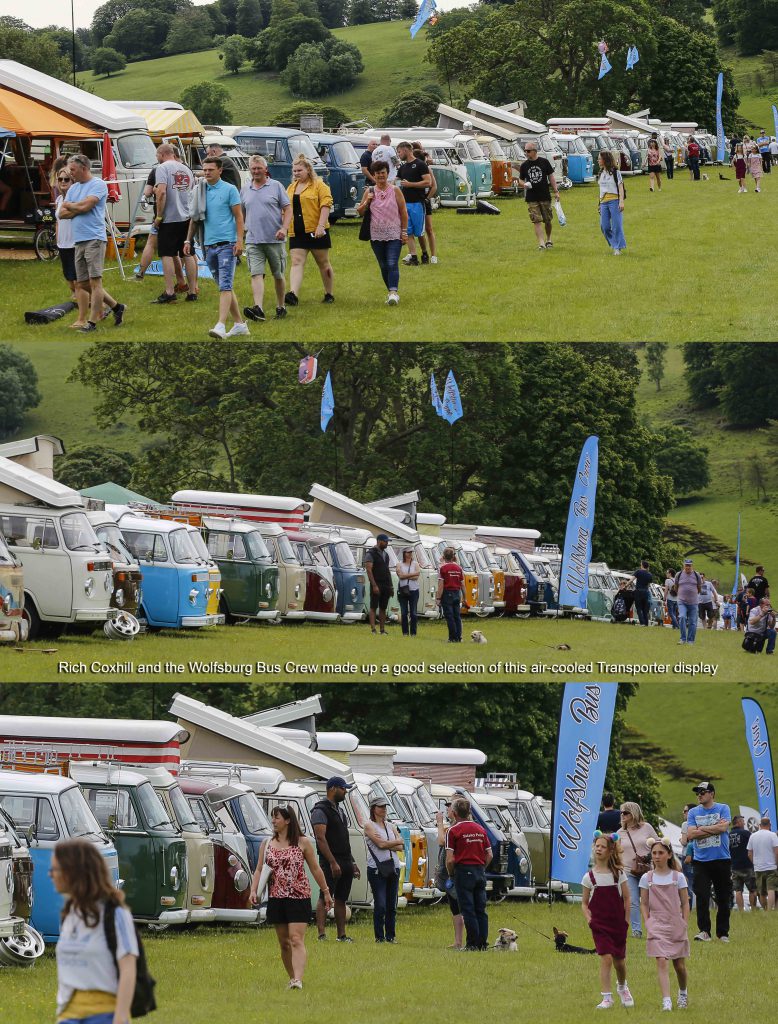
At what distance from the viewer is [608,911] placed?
1189 centimetres

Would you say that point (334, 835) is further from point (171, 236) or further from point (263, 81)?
point (263, 81)

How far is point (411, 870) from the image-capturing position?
22188mm

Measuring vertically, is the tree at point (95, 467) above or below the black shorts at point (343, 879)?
below

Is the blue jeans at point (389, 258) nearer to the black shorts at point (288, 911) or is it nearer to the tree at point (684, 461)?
the black shorts at point (288, 911)

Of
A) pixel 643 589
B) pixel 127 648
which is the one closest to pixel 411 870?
pixel 127 648

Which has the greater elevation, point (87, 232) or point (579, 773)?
point (87, 232)

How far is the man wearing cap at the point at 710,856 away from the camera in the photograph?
15.3 m

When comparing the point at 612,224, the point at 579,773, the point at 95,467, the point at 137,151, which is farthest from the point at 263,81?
the point at 579,773

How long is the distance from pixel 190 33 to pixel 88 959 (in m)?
96.9

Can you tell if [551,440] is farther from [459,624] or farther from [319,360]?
[459,624]

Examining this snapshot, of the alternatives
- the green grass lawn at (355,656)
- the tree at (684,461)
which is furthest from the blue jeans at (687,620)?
the tree at (684,461)

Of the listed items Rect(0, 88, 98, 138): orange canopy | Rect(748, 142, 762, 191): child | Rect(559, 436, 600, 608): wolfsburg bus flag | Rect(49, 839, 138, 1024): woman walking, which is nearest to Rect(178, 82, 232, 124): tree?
Rect(748, 142, 762, 191): child

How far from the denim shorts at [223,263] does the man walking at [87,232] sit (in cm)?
115

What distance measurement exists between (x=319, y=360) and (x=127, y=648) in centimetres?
1705
